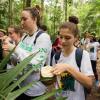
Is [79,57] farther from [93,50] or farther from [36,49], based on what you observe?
[93,50]

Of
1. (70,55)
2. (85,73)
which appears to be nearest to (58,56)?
(70,55)

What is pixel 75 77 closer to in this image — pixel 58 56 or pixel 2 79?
pixel 58 56

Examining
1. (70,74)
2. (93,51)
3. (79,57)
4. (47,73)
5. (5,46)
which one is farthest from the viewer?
(93,51)

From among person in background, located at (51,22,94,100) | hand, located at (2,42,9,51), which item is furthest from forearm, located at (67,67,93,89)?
hand, located at (2,42,9,51)

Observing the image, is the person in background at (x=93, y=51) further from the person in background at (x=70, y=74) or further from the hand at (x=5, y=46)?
the person in background at (x=70, y=74)

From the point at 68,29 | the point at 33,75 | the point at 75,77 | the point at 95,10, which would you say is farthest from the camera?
the point at 95,10

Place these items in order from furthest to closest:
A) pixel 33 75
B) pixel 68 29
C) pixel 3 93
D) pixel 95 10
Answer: pixel 95 10 < pixel 33 75 < pixel 68 29 < pixel 3 93

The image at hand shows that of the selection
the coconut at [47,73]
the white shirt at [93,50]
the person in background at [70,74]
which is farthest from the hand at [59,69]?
the white shirt at [93,50]

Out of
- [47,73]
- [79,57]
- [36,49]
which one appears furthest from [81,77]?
[36,49]

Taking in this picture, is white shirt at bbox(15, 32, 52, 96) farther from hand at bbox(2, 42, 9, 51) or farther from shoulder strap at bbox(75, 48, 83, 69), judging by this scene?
shoulder strap at bbox(75, 48, 83, 69)

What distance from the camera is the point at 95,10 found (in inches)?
1014

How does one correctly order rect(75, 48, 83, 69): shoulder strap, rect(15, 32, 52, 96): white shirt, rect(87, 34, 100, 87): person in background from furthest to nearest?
rect(87, 34, 100, 87): person in background
rect(15, 32, 52, 96): white shirt
rect(75, 48, 83, 69): shoulder strap

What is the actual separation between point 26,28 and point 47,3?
1267 inches

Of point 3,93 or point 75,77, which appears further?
point 75,77
